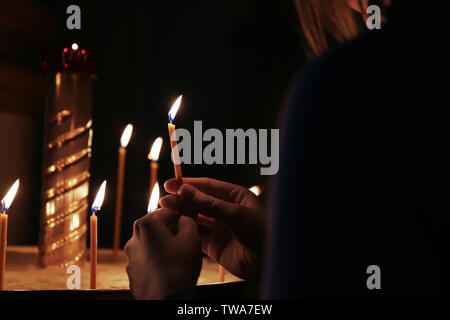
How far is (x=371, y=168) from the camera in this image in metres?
0.36

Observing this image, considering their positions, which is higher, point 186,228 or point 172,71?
point 172,71

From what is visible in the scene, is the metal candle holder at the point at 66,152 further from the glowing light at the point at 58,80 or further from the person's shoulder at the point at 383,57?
the person's shoulder at the point at 383,57

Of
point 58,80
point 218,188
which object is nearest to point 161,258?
point 218,188

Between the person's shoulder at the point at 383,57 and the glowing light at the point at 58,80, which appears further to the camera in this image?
the glowing light at the point at 58,80

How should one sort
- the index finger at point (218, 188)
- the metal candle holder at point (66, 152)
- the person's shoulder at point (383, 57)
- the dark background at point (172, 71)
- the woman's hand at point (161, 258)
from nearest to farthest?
the person's shoulder at point (383, 57), the woman's hand at point (161, 258), the index finger at point (218, 188), the metal candle holder at point (66, 152), the dark background at point (172, 71)

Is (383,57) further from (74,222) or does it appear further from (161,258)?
(74,222)

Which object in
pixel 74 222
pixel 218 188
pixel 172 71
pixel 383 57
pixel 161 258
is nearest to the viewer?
pixel 383 57

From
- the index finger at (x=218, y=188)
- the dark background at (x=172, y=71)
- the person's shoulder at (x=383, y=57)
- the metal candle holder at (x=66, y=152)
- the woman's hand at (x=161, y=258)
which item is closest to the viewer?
the person's shoulder at (x=383, y=57)

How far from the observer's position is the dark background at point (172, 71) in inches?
61.2

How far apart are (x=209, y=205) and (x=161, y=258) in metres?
0.10

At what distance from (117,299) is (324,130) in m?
0.36

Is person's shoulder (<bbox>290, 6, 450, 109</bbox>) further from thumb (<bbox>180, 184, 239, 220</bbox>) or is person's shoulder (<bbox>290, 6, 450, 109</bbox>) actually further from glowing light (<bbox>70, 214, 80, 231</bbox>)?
glowing light (<bbox>70, 214, 80, 231</bbox>)

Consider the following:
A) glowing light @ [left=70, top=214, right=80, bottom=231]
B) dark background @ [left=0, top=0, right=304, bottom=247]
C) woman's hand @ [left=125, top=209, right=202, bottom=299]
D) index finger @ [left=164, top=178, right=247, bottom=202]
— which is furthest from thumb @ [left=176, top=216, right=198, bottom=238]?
dark background @ [left=0, top=0, right=304, bottom=247]

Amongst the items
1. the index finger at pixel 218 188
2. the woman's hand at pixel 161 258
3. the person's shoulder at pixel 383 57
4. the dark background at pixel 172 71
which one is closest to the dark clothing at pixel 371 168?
the person's shoulder at pixel 383 57
